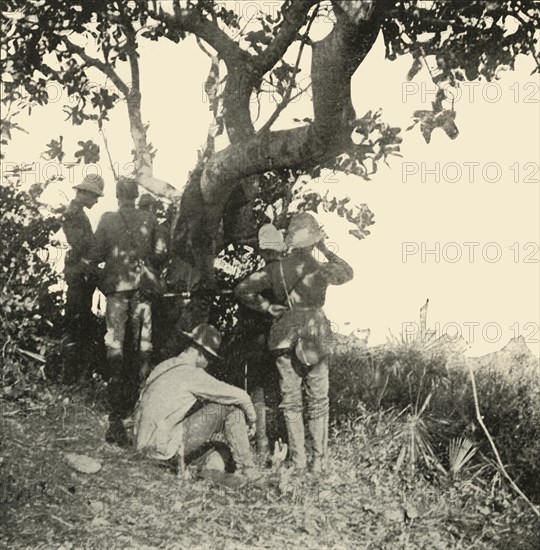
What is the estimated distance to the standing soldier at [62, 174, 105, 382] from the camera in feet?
27.0

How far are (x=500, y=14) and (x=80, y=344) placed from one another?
229 inches

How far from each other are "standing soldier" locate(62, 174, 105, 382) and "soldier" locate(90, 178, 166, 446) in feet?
0.49

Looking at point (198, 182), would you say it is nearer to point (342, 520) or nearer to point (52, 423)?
point (52, 423)

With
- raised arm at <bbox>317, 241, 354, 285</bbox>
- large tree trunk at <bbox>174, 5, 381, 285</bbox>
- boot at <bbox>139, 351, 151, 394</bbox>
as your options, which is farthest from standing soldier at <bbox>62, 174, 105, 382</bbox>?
raised arm at <bbox>317, 241, 354, 285</bbox>

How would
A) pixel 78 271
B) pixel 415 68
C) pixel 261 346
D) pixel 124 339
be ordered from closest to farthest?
pixel 415 68
pixel 261 346
pixel 78 271
pixel 124 339

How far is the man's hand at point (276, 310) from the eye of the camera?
7.11 m

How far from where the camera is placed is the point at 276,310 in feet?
23.5

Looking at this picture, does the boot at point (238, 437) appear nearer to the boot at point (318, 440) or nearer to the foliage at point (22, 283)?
the boot at point (318, 440)

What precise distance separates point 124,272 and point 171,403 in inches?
93.9

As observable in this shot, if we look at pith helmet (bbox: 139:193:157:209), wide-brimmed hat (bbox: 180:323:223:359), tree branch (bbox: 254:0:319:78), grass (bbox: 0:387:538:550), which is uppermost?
tree branch (bbox: 254:0:319:78)

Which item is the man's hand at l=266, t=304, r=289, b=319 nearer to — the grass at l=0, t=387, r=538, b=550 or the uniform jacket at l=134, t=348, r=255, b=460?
the uniform jacket at l=134, t=348, r=255, b=460

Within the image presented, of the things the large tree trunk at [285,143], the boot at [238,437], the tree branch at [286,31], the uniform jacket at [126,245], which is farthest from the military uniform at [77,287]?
the tree branch at [286,31]

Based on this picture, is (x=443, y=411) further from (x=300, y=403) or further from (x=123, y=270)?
(x=123, y=270)

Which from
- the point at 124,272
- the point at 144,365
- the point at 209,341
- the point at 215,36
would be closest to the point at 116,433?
the point at 144,365
